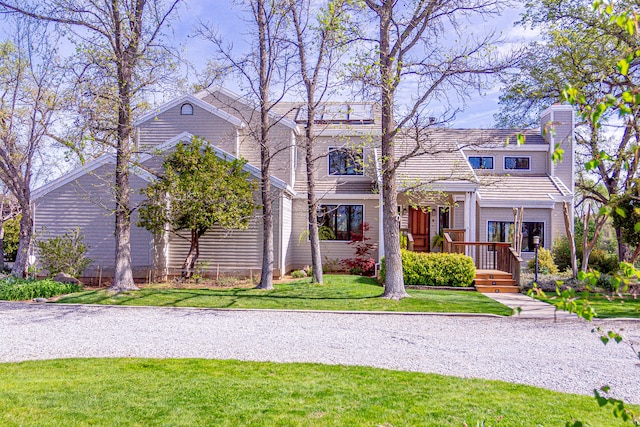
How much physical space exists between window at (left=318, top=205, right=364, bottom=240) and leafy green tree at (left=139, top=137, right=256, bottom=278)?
15.9 ft

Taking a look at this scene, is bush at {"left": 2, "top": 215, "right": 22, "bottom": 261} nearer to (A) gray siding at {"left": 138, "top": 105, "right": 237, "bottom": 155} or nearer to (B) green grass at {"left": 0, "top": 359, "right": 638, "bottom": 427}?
(A) gray siding at {"left": 138, "top": 105, "right": 237, "bottom": 155}

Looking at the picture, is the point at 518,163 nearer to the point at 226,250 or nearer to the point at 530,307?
the point at 530,307

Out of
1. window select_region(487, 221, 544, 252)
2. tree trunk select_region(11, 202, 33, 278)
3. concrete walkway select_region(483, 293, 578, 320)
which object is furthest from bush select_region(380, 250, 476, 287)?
tree trunk select_region(11, 202, 33, 278)

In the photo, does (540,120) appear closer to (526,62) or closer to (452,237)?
(452,237)

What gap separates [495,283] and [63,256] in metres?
14.4

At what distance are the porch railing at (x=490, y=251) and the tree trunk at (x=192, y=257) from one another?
30.1 ft

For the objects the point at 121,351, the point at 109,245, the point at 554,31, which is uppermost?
the point at 554,31

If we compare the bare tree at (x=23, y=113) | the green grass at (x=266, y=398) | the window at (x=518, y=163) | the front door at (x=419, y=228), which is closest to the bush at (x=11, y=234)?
the bare tree at (x=23, y=113)

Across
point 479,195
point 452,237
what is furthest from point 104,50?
point 479,195

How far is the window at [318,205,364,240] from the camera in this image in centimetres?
2017

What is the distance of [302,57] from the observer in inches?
613

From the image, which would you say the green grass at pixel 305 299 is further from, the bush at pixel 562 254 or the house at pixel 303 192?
the bush at pixel 562 254

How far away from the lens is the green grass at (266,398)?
4656mm

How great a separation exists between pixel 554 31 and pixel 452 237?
27.5 feet
